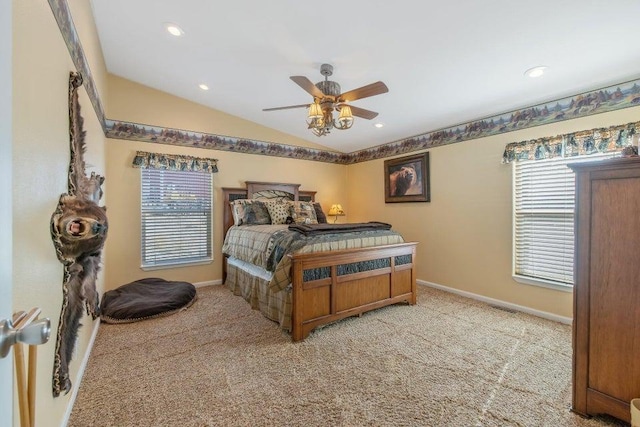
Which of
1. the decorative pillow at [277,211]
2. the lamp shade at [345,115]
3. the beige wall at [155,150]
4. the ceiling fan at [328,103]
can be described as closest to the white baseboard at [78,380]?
the beige wall at [155,150]

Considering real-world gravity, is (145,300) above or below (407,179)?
below

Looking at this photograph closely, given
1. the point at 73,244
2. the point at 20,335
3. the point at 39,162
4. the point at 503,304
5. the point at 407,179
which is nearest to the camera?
the point at 20,335

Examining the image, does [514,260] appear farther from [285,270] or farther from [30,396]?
[30,396]

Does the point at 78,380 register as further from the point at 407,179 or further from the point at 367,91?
the point at 407,179

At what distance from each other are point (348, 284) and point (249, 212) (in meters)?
1.99

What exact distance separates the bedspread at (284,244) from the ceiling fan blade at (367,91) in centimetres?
136

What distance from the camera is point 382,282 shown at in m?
3.18

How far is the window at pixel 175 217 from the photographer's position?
13.0 ft

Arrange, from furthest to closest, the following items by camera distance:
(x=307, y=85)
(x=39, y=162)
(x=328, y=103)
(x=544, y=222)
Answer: (x=544, y=222), (x=328, y=103), (x=307, y=85), (x=39, y=162)

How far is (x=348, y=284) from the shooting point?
291 centimetres

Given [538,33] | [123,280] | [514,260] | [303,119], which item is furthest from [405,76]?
[123,280]

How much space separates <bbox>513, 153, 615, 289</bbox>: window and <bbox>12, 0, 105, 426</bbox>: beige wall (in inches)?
162

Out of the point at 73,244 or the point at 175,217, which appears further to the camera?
the point at 175,217

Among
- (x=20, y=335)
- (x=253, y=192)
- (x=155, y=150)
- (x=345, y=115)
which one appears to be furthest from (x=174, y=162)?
(x=20, y=335)
